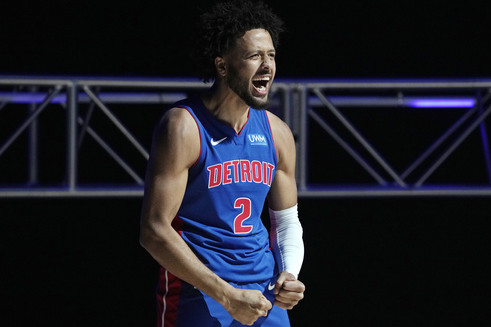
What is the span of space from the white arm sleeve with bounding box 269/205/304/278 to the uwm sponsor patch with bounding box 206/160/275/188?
0.45 ft

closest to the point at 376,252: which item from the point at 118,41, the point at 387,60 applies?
the point at 387,60

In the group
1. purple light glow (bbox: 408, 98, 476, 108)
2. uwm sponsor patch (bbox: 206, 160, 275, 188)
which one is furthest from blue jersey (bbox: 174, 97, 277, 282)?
purple light glow (bbox: 408, 98, 476, 108)

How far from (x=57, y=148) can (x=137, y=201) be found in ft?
1.66

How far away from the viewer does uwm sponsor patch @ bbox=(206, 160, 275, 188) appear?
1728 millimetres

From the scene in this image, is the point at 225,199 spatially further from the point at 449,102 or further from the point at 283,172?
the point at 449,102

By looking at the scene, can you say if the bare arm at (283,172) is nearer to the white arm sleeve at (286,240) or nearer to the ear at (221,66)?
the white arm sleeve at (286,240)

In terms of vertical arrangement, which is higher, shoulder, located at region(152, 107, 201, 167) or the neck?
the neck

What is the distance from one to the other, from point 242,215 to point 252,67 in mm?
340

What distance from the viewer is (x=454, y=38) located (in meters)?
4.03

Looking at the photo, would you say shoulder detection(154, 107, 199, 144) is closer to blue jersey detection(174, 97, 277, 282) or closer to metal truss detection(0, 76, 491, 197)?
blue jersey detection(174, 97, 277, 282)

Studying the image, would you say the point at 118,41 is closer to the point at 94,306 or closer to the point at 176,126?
the point at 94,306

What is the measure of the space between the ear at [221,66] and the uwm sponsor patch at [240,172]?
0.66ft

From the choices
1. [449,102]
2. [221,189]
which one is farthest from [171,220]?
[449,102]

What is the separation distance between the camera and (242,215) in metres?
1.78
